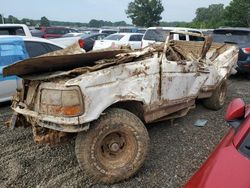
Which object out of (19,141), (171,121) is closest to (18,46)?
(19,141)

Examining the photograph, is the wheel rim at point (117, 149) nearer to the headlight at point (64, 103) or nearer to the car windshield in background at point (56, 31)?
the headlight at point (64, 103)

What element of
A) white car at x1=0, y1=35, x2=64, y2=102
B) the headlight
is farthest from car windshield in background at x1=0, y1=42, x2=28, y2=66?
the headlight

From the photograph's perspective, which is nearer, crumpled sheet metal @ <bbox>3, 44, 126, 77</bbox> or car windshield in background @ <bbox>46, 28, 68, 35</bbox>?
crumpled sheet metal @ <bbox>3, 44, 126, 77</bbox>

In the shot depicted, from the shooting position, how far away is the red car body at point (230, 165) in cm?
198

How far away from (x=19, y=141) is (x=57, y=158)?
0.89 meters

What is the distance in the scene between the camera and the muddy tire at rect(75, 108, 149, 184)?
11.1 feet

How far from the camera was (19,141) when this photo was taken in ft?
15.3

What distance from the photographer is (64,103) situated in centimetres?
325

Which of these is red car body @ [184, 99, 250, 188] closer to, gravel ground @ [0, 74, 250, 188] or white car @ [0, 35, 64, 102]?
gravel ground @ [0, 74, 250, 188]

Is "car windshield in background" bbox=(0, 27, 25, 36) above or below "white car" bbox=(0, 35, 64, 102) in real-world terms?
above

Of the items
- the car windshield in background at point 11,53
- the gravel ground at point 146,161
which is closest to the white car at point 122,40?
the car windshield in background at point 11,53

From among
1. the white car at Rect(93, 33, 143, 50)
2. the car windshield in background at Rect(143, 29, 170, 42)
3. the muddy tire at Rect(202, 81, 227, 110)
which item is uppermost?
the car windshield in background at Rect(143, 29, 170, 42)

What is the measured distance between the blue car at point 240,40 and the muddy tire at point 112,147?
6.81 metres

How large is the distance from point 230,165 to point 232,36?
8.87m
